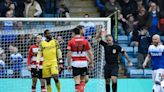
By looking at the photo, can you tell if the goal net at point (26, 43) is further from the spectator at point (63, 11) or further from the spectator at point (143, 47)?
the spectator at point (63, 11)

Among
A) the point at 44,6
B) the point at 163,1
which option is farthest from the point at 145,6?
the point at 44,6

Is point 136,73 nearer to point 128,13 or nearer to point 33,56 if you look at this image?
point 128,13

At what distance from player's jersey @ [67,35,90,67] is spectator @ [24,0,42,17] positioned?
15.1 ft

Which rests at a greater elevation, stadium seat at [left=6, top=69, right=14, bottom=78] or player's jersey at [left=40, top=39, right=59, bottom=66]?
player's jersey at [left=40, top=39, right=59, bottom=66]

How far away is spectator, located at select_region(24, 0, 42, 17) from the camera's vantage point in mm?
23016

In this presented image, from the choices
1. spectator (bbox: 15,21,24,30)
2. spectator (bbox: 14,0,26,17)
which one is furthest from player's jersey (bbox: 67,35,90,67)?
spectator (bbox: 14,0,26,17)

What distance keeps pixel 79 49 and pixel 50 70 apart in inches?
44.4

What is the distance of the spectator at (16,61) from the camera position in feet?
67.3

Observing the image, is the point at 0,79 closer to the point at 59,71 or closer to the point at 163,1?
the point at 59,71

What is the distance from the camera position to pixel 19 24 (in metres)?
20.2

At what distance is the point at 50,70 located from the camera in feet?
63.5

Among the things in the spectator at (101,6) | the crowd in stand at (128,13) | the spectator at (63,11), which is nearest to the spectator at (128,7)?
the crowd in stand at (128,13)

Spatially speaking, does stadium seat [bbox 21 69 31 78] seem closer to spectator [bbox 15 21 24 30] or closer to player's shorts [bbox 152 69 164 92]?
spectator [bbox 15 21 24 30]

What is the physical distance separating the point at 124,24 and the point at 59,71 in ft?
12.5
